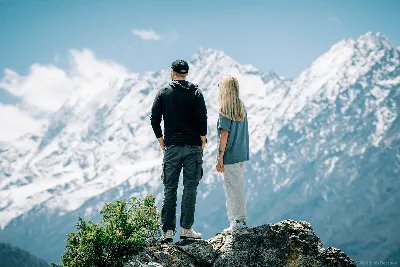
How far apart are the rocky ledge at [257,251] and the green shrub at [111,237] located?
0.31 metres

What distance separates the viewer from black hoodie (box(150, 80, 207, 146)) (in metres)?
9.78

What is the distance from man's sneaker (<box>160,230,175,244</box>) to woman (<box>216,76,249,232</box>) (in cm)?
154

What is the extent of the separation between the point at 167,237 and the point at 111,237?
5.38 ft

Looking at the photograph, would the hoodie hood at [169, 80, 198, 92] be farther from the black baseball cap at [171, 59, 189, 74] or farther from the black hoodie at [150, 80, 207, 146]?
the black baseball cap at [171, 59, 189, 74]

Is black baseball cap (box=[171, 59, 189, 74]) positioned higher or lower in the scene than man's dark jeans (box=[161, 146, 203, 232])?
higher

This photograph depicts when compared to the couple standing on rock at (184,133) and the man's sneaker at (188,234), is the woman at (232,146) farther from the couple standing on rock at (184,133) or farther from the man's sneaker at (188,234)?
the man's sneaker at (188,234)

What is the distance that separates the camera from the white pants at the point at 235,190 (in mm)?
10484

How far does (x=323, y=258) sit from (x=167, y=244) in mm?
3277

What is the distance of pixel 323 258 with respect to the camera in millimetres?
8867

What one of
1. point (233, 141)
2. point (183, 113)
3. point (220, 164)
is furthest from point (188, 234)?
point (183, 113)

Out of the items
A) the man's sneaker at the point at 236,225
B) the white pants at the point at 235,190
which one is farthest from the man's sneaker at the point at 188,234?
the white pants at the point at 235,190

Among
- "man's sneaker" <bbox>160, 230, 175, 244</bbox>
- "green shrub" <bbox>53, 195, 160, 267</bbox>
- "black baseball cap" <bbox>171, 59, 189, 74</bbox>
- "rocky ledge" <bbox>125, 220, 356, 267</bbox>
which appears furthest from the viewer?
"black baseball cap" <bbox>171, 59, 189, 74</bbox>

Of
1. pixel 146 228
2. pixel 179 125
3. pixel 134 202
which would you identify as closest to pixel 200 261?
pixel 146 228

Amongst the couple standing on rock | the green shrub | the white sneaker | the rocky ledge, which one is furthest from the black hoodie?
the rocky ledge
